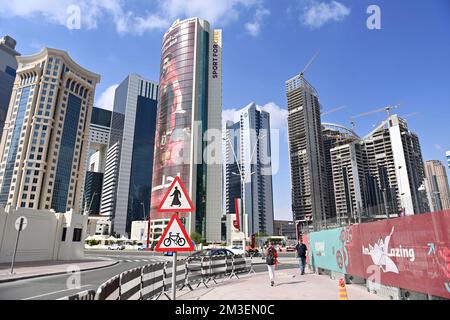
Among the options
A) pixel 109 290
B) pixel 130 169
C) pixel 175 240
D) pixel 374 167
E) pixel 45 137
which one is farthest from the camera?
pixel 130 169

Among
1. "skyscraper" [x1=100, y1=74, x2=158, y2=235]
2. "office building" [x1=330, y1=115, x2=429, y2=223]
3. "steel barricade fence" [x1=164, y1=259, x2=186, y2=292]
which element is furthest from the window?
"skyscraper" [x1=100, y1=74, x2=158, y2=235]

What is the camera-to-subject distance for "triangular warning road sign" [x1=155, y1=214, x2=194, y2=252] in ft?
19.2

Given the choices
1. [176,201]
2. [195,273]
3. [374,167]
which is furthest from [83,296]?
[374,167]

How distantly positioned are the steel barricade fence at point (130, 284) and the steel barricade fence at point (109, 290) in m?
0.30

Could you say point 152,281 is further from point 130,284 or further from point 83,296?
point 83,296

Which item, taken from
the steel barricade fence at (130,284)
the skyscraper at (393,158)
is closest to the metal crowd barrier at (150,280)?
the steel barricade fence at (130,284)

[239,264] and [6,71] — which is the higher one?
[6,71]

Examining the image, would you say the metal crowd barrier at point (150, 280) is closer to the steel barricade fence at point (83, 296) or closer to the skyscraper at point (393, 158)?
the steel barricade fence at point (83, 296)

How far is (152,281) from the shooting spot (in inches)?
355

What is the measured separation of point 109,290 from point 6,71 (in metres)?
231

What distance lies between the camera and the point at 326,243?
14242 mm

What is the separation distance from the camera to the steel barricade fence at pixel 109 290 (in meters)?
4.63

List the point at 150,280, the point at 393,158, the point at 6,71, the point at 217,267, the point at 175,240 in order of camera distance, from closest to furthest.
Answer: the point at 175,240 < the point at 150,280 < the point at 217,267 < the point at 393,158 < the point at 6,71

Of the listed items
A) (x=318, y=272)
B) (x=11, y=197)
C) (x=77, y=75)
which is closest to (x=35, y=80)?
(x=77, y=75)
